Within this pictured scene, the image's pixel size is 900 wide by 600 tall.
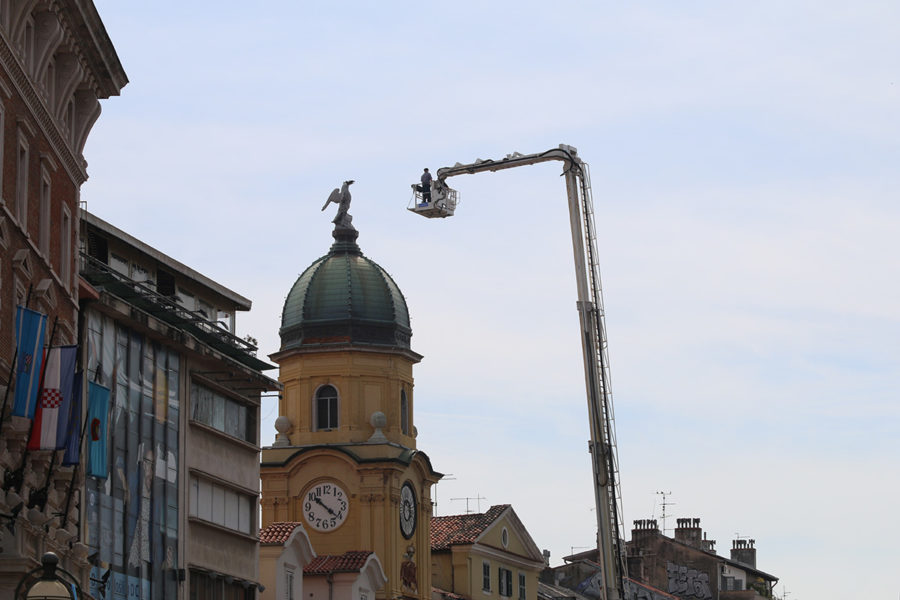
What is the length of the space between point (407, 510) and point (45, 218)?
1751 inches

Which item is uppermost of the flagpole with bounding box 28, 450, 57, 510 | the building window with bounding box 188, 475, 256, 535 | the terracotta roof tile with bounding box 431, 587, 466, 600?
the terracotta roof tile with bounding box 431, 587, 466, 600

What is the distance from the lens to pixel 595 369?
6488 centimetres

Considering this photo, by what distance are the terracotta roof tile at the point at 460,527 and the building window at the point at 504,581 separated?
2.74m

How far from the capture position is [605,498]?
63406mm

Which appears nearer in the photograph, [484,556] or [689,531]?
[484,556]

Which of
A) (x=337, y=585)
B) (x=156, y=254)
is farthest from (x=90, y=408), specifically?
(x=337, y=585)

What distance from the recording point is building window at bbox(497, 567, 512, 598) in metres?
95.2

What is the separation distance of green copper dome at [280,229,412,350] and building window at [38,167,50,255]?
140ft

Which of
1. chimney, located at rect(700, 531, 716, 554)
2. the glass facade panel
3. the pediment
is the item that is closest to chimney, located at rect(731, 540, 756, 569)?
chimney, located at rect(700, 531, 716, 554)

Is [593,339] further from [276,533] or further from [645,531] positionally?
[645,531]

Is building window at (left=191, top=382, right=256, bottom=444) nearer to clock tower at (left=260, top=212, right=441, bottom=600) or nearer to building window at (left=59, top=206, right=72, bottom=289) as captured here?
building window at (left=59, top=206, right=72, bottom=289)

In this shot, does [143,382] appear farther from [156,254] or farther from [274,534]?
[274,534]

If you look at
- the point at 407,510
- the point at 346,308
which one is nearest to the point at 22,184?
the point at 346,308

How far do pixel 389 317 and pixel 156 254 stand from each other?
2590 centimetres
